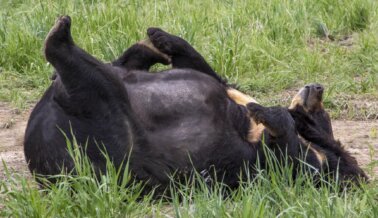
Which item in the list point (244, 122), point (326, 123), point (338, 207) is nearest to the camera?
point (338, 207)

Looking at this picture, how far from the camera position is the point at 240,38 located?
7418 millimetres

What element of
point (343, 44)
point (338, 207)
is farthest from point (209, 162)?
point (343, 44)

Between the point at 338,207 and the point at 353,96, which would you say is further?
→ the point at 353,96

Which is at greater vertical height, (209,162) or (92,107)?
(92,107)

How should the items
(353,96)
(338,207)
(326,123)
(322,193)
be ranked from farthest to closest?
(353,96) < (326,123) < (322,193) < (338,207)

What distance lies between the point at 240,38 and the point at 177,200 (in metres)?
3.55

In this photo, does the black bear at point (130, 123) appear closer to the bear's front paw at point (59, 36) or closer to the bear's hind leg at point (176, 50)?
the bear's front paw at point (59, 36)

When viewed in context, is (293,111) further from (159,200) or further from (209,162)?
(159,200)

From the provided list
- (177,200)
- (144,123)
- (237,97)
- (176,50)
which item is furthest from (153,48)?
(177,200)

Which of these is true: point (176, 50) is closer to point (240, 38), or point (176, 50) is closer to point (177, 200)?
point (177, 200)

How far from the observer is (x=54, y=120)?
15.4 ft

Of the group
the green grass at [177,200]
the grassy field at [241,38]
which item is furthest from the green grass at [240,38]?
the green grass at [177,200]

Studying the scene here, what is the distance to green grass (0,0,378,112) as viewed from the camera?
7.05 metres

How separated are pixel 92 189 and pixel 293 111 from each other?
63.3 inches
